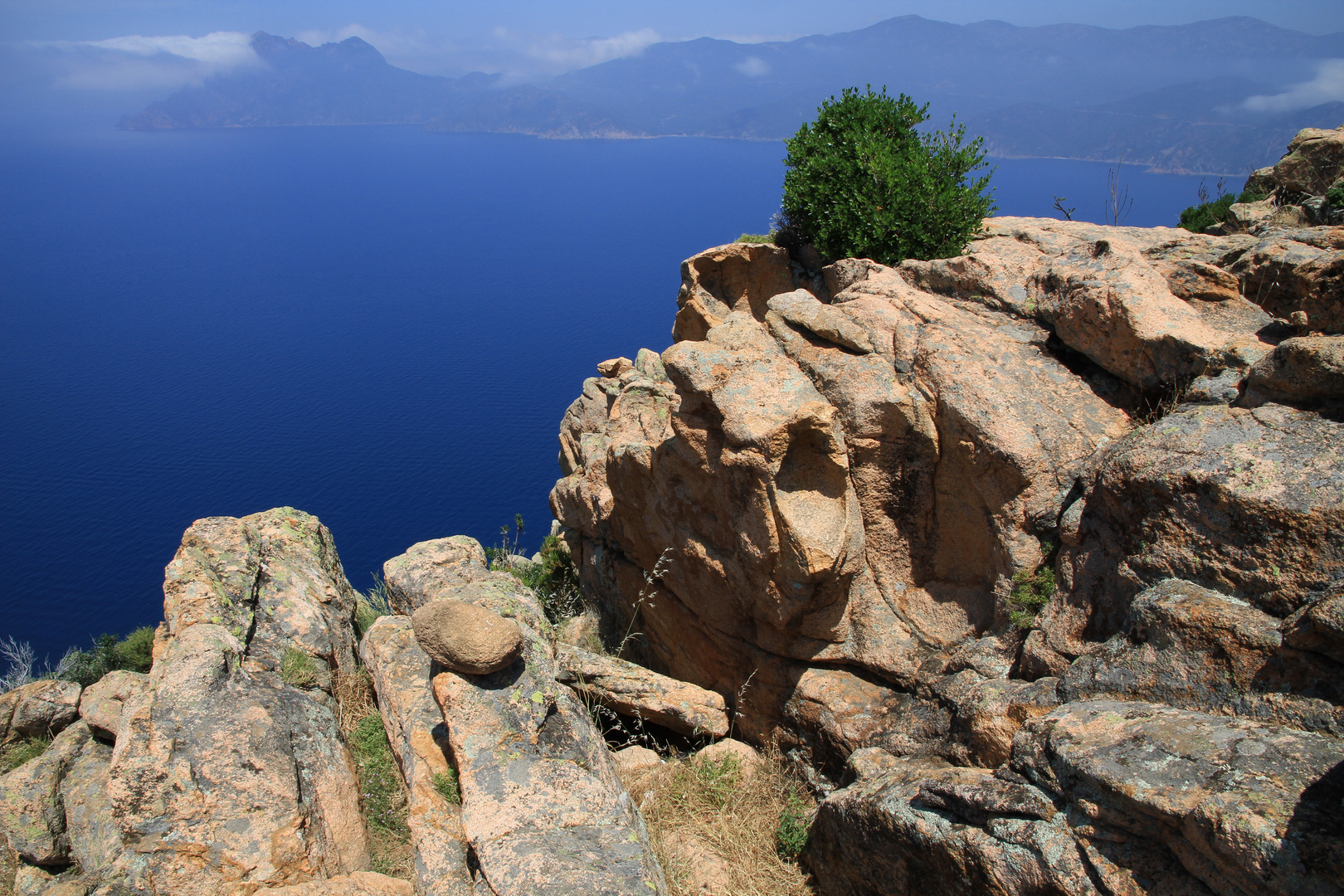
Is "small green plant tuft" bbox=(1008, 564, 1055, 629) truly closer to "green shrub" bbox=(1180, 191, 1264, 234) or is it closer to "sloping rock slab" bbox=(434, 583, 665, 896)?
"sloping rock slab" bbox=(434, 583, 665, 896)

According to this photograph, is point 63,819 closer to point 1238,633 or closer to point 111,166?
point 1238,633

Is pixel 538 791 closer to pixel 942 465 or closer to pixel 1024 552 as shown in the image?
pixel 1024 552

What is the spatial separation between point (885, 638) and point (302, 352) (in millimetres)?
66456

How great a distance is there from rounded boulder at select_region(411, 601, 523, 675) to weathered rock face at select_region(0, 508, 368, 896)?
1.89m

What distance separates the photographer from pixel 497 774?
6715mm

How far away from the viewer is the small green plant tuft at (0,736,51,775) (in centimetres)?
1233

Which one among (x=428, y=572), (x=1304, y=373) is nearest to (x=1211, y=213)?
(x=1304, y=373)

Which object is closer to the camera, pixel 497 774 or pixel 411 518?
pixel 497 774

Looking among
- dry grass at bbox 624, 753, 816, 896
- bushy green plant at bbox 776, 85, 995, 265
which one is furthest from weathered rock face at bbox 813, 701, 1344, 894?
bushy green plant at bbox 776, 85, 995, 265

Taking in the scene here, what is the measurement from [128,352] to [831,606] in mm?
73153

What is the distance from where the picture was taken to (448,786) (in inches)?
280

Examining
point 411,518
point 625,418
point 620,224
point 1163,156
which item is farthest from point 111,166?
point 1163,156

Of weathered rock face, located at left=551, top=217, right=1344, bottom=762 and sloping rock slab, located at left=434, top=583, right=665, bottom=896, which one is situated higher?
weathered rock face, located at left=551, top=217, right=1344, bottom=762

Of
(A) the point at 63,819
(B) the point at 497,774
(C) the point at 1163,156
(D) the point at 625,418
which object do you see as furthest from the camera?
(C) the point at 1163,156
